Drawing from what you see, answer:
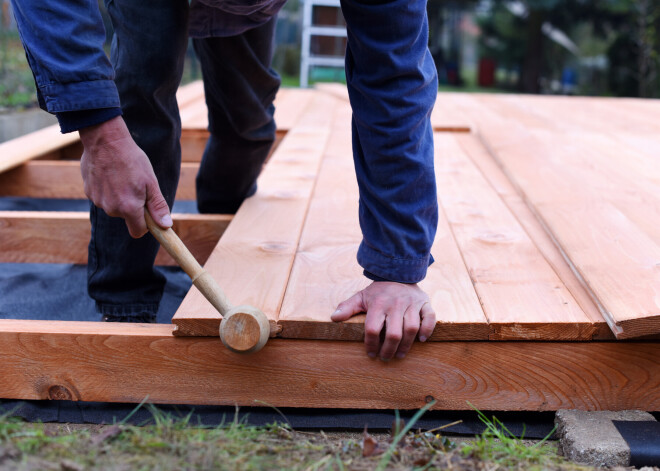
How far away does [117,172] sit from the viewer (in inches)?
51.9

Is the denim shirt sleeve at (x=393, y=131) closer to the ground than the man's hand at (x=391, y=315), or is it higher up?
higher up

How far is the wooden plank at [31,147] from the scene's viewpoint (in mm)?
3002

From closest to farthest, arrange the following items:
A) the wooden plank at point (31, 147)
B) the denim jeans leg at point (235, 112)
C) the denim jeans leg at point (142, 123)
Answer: the denim jeans leg at point (142, 123), the denim jeans leg at point (235, 112), the wooden plank at point (31, 147)

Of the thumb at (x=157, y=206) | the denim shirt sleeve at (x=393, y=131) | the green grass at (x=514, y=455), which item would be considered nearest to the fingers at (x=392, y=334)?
the denim shirt sleeve at (x=393, y=131)

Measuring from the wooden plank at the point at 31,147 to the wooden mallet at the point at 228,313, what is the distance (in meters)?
1.81

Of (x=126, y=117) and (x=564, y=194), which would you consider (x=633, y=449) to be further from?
(x=126, y=117)

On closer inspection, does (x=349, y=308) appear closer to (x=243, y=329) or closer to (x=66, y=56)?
(x=243, y=329)

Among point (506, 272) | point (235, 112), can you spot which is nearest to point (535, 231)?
point (506, 272)

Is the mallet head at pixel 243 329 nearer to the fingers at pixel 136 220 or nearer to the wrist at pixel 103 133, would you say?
the fingers at pixel 136 220

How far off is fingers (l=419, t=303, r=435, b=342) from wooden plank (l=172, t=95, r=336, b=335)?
1.05 ft

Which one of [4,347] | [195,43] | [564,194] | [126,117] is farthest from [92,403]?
[564,194]

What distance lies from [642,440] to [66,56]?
4.47ft

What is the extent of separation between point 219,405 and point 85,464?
486mm

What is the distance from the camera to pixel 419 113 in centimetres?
144
